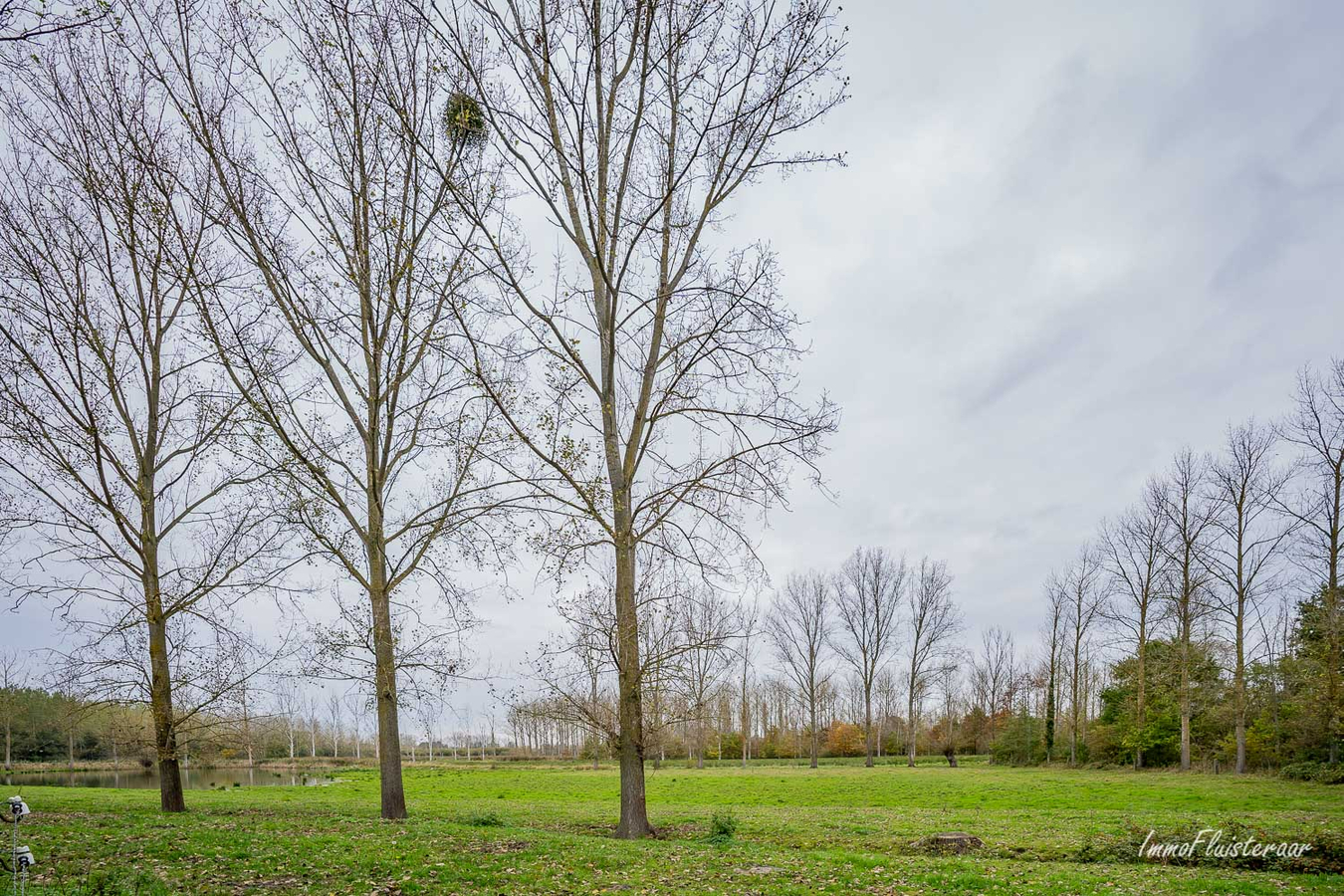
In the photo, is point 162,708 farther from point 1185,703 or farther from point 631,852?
point 1185,703

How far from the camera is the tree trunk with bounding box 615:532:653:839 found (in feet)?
37.8

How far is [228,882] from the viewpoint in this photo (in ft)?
23.8

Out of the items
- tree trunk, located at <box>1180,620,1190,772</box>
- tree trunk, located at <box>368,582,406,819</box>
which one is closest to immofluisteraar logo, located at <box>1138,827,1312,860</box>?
tree trunk, located at <box>368,582,406,819</box>

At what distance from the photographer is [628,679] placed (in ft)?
37.8

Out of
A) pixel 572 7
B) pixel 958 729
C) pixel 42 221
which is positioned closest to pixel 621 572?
pixel 572 7

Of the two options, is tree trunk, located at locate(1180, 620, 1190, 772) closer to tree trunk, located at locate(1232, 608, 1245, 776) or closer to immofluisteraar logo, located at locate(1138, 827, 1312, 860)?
tree trunk, located at locate(1232, 608, 1245, 776)

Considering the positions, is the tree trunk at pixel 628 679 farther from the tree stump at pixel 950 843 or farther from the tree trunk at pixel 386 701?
the tree stump at pixel 950 843

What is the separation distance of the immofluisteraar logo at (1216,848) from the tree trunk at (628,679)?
8.06m

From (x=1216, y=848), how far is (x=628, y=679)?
30.9ft

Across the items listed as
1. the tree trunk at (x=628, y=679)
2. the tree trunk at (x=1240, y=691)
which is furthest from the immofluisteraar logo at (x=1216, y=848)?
the tree trunk at (x=1240, y=691)

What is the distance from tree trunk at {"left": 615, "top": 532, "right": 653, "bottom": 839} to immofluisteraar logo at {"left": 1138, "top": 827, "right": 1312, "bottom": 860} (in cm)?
806

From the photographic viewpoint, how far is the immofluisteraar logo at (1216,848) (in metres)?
9.96

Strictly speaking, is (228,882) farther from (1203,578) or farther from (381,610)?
(1203,578)

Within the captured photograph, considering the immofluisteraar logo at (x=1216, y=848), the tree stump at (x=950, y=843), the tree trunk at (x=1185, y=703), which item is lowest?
the tree trunk at (x=1185, y=703)
